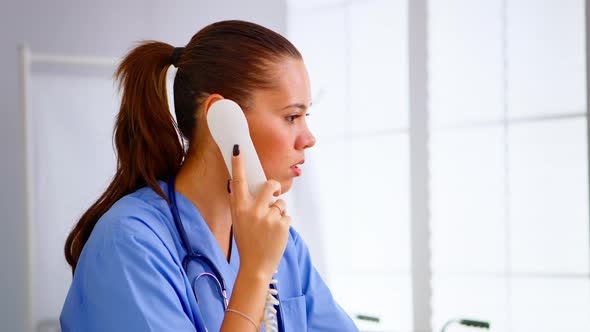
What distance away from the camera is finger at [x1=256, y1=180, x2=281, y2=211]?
3.82 feet

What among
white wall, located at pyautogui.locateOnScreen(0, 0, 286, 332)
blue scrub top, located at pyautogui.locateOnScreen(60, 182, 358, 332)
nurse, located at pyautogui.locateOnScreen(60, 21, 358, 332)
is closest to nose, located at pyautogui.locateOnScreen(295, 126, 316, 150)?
nurse, located at pyautogui.locateOnScreen(60, 21, 358, 332)

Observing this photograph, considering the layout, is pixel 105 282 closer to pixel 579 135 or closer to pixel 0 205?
pixel 579 135

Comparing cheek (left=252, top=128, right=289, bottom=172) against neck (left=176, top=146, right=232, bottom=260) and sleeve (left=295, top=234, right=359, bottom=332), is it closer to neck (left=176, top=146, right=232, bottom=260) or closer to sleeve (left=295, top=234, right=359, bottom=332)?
neck (left=176, top=146, right=232, bottom=260)

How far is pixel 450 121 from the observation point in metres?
2.75

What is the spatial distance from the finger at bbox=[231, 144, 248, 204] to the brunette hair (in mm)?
124

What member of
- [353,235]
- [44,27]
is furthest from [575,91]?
[44,27]

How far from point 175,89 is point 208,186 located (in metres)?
0.20

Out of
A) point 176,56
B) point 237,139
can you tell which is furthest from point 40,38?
point 237,139

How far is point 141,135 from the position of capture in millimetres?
1328

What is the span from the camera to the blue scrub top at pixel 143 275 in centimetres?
107

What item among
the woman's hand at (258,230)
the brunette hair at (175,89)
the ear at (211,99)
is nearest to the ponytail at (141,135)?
the brunette hair at (175,89)

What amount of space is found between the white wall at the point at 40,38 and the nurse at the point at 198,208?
1.70 m

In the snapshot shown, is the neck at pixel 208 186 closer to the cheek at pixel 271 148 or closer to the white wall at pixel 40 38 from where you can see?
the cheek at pixel 271 148

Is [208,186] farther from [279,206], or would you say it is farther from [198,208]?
[279,206]
